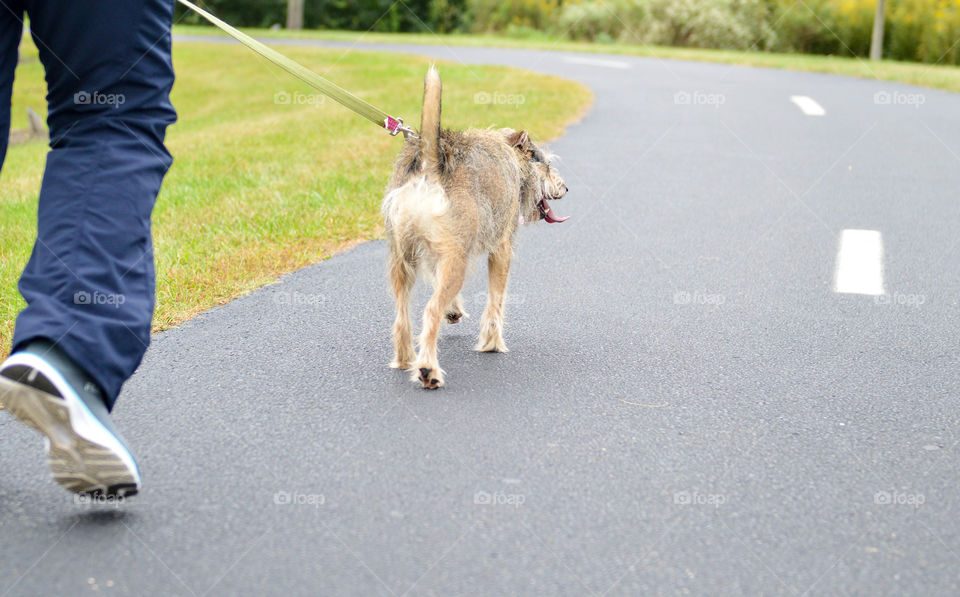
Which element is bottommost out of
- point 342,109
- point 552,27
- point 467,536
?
point 552,27

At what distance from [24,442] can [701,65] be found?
21918 mm

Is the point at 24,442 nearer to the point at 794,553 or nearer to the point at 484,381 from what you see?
the point at 484,381

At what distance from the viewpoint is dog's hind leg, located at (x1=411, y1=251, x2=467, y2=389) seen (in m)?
4.00

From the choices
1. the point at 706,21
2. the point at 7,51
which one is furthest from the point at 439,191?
the point at 706,21

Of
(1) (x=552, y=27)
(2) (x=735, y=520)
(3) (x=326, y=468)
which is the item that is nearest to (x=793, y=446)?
(2) (x=735, y=520)

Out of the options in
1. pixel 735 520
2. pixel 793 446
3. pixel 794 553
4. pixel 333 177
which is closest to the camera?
pixel 794 553

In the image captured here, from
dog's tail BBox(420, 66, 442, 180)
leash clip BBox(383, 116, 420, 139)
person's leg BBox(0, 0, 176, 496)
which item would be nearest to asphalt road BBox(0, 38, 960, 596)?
person's leg BBox(0, 0, 176, 496)

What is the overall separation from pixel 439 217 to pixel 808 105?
12.5 m

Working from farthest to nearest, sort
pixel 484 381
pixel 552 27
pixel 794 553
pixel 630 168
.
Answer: pixel 552 27 < pixel 630 168 < pixel 484 381 < pixel 794 553

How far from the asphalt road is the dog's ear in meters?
0.94

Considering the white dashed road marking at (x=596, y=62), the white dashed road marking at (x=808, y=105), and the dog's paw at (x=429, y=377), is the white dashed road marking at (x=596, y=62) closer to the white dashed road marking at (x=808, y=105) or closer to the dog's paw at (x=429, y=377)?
the white dashed road marking at (x=808, y=105)

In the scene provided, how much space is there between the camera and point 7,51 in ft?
8.99

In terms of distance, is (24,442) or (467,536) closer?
(467,536)

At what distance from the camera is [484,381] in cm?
416
